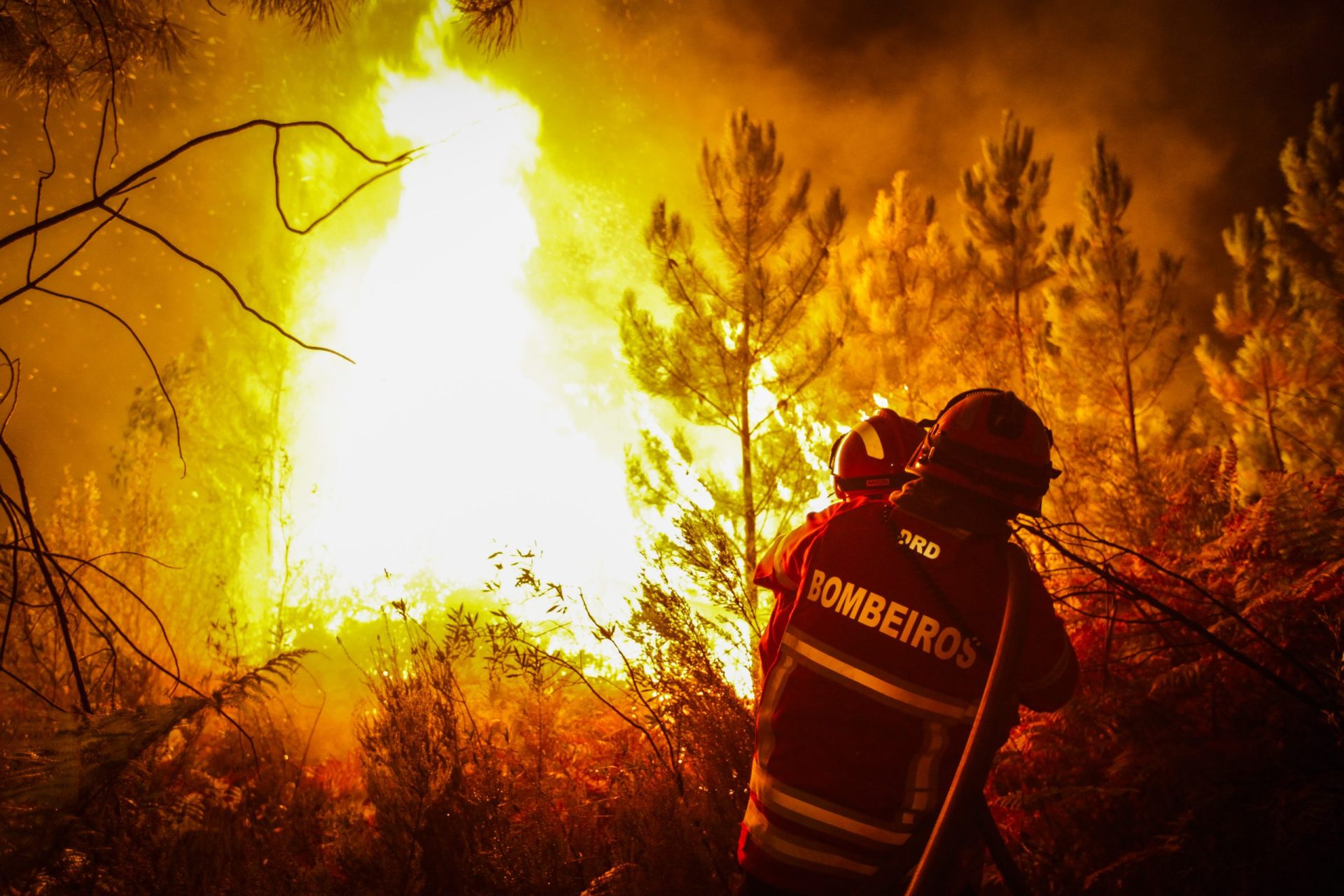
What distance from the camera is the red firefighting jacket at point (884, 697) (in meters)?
1.55

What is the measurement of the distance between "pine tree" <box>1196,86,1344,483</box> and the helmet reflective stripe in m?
9.33

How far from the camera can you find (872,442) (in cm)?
210

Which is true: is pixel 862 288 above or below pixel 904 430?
above

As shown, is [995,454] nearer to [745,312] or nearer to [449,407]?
[745,312]

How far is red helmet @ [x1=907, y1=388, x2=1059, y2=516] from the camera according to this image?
1582 millimetres

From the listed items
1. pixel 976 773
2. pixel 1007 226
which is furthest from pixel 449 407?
pixel 976 773

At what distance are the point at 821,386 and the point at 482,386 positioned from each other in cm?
1838

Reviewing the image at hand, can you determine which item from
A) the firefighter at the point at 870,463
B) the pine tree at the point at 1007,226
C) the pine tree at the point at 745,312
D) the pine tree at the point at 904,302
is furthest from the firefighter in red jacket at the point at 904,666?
the pine tree at the point at 1007,226

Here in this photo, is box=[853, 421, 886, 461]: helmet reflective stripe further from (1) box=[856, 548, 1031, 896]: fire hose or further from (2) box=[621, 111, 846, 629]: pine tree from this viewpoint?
(2) box=[621, 111, 846, 629]: pine tree

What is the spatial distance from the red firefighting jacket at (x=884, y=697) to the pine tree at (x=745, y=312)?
6329mm

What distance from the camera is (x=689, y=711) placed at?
10.3 ft

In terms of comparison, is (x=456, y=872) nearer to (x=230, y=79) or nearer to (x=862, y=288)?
(x=862, y=288)

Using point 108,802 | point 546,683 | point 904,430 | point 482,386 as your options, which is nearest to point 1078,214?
point 904,430

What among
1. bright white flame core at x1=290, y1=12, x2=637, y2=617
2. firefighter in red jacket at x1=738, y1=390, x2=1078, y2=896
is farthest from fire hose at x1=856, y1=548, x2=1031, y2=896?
bright white flame core at x1=290, y1=12, x2=637, y2=617
